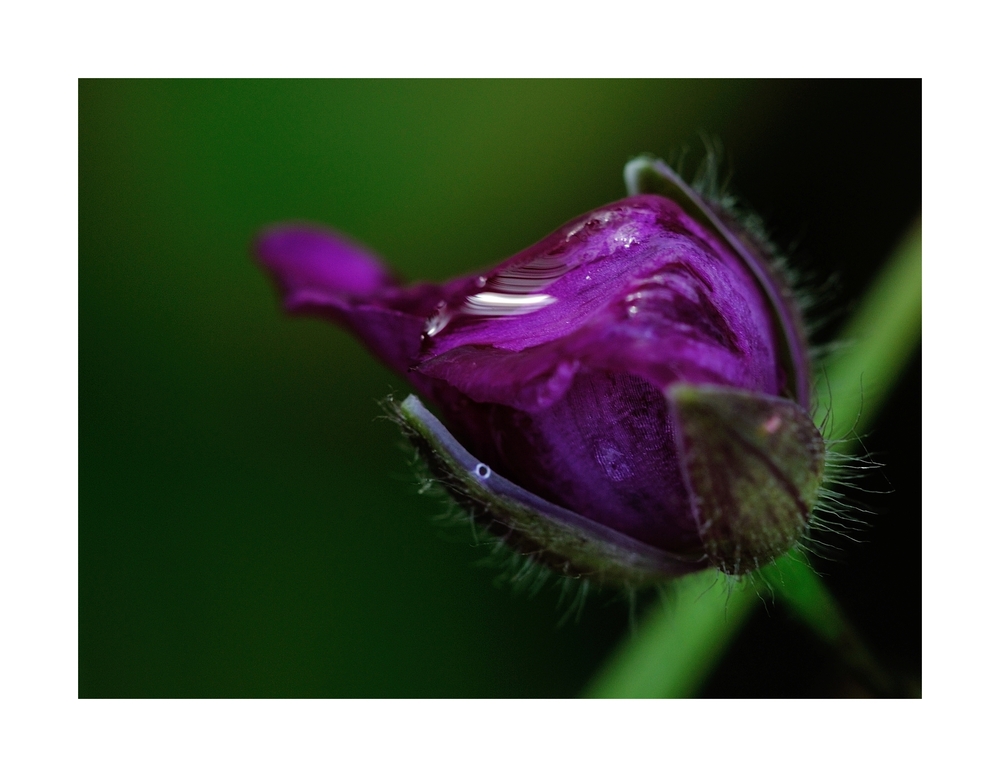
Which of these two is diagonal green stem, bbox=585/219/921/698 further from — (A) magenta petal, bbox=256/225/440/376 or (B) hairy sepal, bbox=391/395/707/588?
(A) magenta petal, bbox=256/225/440/376

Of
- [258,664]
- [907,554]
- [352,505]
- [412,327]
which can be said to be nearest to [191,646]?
[258,664]

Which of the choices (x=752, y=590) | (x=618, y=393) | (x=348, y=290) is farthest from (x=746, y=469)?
(x=348, y=290)

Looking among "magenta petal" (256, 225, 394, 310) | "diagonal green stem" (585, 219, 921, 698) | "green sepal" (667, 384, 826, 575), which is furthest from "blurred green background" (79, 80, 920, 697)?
"green sepal" (667, 384, 826, 575)

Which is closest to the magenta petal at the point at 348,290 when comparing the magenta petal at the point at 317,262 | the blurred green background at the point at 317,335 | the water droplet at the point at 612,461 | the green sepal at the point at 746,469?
the magenta petal at the point at 317,262

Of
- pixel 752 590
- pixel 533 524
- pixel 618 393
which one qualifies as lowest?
pixel 752 590

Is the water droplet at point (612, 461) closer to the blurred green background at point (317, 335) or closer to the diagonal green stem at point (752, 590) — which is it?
the diagonal green stem at point (752, 590)

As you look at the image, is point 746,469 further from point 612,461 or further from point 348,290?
point 348,290
